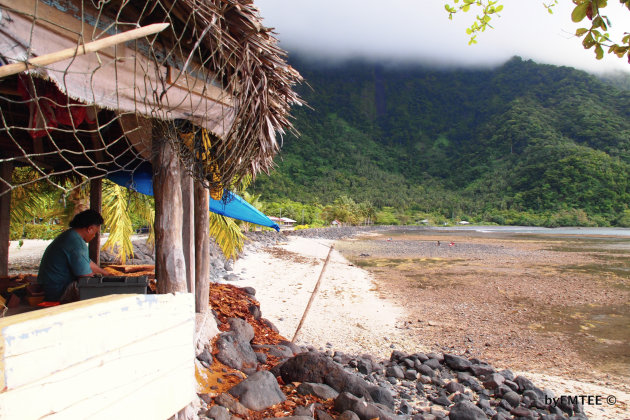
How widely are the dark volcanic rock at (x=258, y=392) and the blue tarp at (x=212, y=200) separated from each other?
6.86ft

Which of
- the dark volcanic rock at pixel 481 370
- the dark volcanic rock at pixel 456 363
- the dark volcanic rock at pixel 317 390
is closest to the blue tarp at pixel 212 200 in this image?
the dark volcanic rock at pixel 317 390

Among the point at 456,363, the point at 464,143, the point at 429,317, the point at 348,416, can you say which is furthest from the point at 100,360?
the point at 464,143

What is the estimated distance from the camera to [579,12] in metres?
1.46

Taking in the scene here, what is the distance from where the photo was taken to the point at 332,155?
377 ft

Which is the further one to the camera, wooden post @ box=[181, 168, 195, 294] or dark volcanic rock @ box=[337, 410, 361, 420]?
wooden post @ box=[181, 168, 195, 294]

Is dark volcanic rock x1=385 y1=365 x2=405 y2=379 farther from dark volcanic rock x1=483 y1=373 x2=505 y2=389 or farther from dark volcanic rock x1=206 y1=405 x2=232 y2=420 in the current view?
dark volcanic rock x1=206 y1=405 x2=232 y2=420

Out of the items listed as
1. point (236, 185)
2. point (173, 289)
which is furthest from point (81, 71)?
point (236, 185)

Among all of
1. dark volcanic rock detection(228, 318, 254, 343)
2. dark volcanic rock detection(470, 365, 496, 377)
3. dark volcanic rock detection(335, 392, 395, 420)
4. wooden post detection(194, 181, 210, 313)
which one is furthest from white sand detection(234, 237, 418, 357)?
dark volcanic rock detection(335, 392, 395, 420)

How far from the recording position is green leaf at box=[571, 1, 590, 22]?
1443 millimetres

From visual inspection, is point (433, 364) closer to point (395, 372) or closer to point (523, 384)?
point (395, 372)

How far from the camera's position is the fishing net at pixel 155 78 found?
1.71 metres

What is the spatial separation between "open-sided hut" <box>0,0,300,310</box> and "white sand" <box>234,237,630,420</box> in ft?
9.44

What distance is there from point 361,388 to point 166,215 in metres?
2.27

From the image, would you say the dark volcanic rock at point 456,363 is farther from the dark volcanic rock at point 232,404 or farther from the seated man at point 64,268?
the seated man at point 64,268
